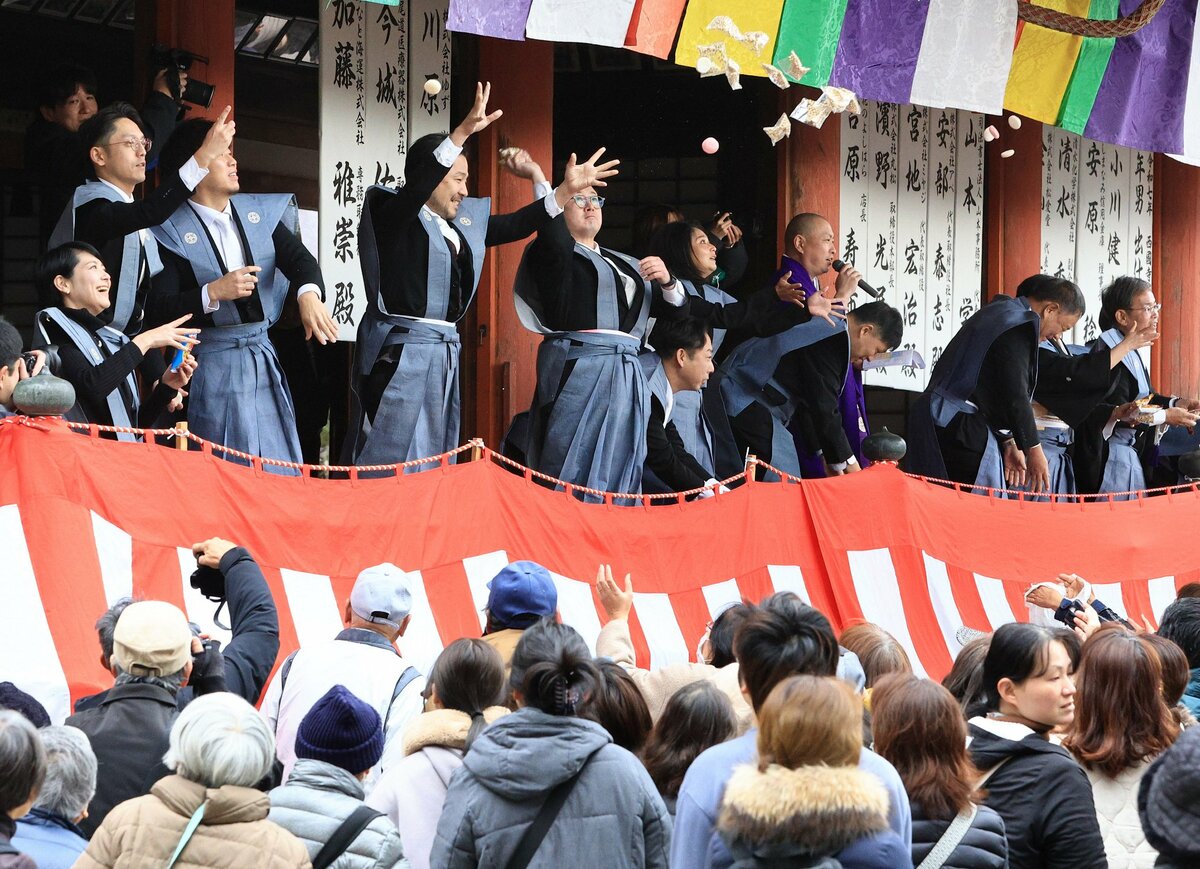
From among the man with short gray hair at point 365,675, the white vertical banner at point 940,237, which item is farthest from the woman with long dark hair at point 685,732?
the white vertical banner at point 940,237

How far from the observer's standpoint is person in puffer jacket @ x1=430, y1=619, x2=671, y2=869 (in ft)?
9.88

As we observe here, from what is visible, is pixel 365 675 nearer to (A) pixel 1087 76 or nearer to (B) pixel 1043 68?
(B) pixel 1043 68

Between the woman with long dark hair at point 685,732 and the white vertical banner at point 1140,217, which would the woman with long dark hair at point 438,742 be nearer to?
the woman with long dark hair at point 685,732

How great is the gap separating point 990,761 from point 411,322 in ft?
13.1

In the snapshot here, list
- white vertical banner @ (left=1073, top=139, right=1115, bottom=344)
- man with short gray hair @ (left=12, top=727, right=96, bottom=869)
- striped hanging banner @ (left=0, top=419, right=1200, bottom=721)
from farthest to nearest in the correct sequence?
white vertical banner @ (left=1073, top=139, right=1115, bottom=344)
striped hanging banner @ (left=0, top=419, right=1200, bottom=721)
man with short gray hair @ (left=12, top=727, right=96, bottom=869)

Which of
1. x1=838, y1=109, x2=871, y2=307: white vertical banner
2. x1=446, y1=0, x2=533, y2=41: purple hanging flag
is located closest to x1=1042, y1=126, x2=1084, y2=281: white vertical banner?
x1=838, y1=109, x2=871, y2=307: white vertical banner

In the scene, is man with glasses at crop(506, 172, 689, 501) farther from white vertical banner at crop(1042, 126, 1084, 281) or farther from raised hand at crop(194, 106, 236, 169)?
white vertical banner at crop(1042, 126, 1084, 281)

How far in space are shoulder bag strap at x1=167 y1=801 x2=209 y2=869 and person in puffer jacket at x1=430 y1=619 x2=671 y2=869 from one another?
1.56 ft

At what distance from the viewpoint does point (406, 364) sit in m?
6.80

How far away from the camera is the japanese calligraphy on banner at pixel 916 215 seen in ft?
30.6

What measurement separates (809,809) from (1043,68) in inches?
264

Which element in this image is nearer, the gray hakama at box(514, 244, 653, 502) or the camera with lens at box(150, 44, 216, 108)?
the camera with lens at box(150, 44, 216, 108)

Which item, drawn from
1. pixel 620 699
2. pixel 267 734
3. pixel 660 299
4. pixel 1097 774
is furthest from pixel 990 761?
pixel 660 299

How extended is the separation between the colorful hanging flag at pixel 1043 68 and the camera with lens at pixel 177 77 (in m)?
3.89
